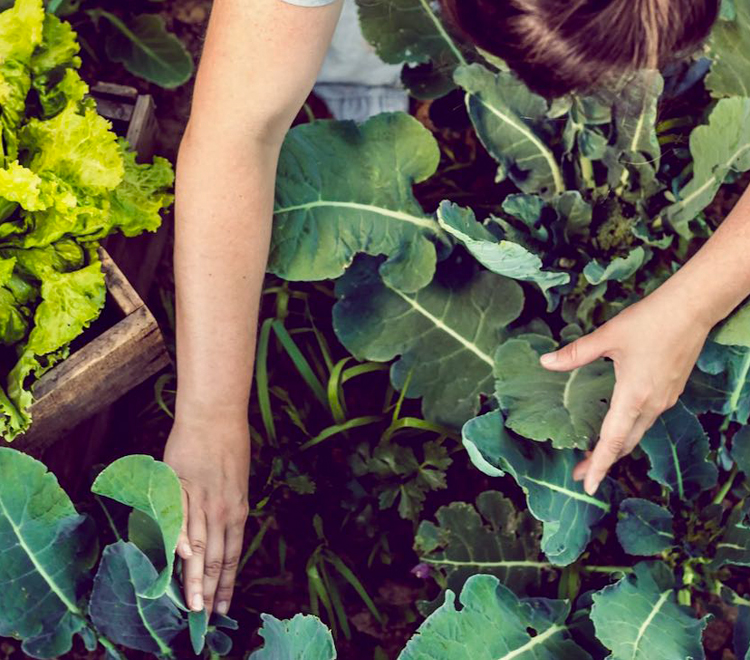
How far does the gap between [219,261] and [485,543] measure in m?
0.61

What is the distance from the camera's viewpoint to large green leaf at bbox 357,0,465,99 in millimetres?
1450

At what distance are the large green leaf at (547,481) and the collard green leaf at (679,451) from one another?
0.29 ft

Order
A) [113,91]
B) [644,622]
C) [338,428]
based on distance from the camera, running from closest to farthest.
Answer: [644,622] < [113,91] < [338,428]

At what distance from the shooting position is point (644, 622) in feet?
4.16

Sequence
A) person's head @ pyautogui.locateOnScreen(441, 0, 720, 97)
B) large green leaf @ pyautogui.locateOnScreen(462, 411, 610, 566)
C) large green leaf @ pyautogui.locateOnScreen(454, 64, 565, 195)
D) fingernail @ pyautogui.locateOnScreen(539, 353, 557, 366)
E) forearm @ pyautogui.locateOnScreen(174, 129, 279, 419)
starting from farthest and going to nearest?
large green leaf @ pyautogui.locateOnScreen(454, 64, 565, 195)
fingernail @ pyautogui.locateOnScreen(539, 353, 557, 366)
large green leaf @ pyautogui.locateOnScreen(462, 411, 610, 566)
forearm @ pyautogui.locateOnScreen(174, 129, 279, 419)
person's head @ pyautogui.locateOnScreen(441, 0, 720, 97)

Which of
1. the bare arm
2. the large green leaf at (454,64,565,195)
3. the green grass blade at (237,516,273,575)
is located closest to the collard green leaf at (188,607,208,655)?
the bare arm

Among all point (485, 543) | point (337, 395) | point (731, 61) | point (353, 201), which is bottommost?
point (485, 543)

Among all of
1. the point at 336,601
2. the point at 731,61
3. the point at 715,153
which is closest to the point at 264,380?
the point at 336,601

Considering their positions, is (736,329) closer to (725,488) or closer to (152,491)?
(725,488)

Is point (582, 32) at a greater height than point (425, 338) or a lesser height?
greater

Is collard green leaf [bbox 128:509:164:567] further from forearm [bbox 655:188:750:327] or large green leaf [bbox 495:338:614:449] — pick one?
forearm [bbox 655:188:750:327]

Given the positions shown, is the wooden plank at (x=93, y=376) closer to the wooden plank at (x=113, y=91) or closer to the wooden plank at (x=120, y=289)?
the wooden plank at (x=120, y=289)

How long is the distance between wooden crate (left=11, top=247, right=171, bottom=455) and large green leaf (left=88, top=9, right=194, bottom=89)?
522 millimetres

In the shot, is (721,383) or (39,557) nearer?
(39,557)
